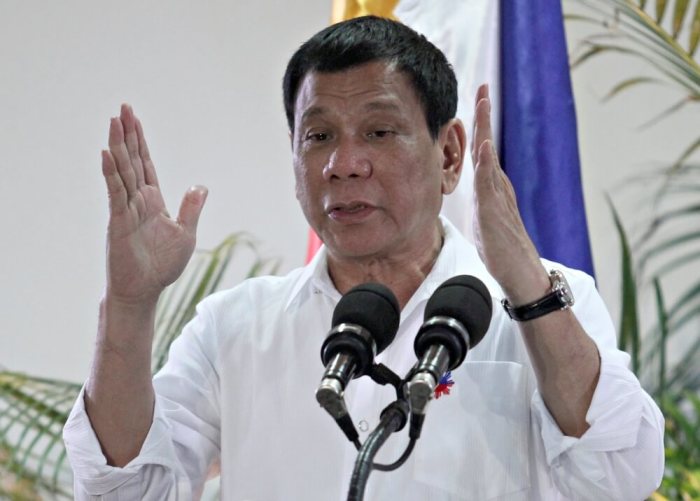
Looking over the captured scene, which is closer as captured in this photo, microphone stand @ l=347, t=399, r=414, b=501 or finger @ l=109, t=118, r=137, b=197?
microphone stand @ l=347, t=399, r=414, b=501

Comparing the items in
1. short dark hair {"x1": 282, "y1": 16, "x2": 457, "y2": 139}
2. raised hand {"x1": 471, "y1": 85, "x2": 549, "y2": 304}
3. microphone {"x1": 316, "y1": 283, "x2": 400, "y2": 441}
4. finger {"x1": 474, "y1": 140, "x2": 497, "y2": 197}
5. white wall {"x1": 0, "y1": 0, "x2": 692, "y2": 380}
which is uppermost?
white wall {"x1": 0, "y1": 0, "x2": 692, "y2": 380}

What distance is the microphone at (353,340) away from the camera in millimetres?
1255

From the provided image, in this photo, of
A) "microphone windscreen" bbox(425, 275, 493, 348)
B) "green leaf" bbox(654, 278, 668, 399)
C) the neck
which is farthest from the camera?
"green leaf" bbox(654, 278, 668, 399)

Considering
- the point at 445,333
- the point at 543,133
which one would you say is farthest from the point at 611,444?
the point at 543,133

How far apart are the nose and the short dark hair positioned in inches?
6.1

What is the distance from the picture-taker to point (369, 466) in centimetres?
121

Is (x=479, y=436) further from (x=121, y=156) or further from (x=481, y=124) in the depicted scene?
(x=121, y=156)

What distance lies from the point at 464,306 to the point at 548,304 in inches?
11.6

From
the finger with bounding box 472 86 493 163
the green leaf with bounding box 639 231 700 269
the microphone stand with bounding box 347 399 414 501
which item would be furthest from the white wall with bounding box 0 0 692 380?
the microphone stand with bounding box 347 399 414 501

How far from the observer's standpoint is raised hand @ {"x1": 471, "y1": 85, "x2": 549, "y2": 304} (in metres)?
1.61

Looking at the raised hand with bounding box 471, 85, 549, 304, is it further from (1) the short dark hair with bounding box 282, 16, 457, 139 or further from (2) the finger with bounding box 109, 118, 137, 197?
(2) the finger with bounding box 109, 118, 137, 197

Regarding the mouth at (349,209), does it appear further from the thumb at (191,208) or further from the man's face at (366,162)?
the thumb at (191,208)

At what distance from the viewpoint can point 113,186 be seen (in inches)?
68.8

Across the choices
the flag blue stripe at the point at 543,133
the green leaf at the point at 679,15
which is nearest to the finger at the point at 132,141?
the flag blue stripe at the point at 543,133
